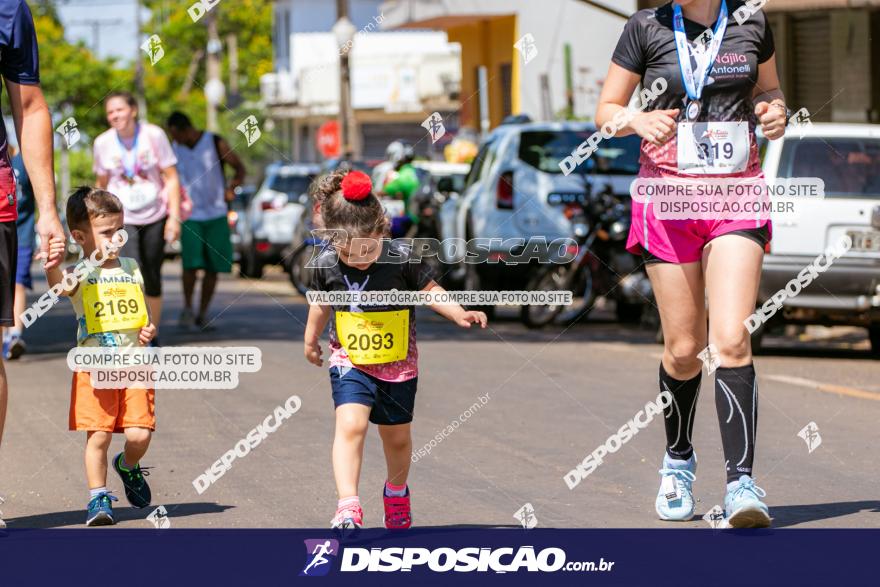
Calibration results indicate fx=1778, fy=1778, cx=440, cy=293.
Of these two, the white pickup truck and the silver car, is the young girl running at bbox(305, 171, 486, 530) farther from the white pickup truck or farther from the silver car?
the silver car

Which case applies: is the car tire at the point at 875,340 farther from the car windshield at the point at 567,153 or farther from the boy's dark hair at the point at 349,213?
the boy's dark hair at the point at 349,213

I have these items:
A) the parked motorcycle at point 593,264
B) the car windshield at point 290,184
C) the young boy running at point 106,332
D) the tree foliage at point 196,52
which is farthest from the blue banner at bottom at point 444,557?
the tree foliage at point 196,52

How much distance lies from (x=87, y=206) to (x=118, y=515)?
46.4 inches

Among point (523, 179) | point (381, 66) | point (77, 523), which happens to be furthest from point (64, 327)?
point (381, 66)

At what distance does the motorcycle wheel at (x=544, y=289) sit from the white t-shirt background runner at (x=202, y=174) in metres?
3.15

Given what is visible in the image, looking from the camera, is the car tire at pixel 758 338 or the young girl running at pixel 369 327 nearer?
the young girl running at pixel 369 327

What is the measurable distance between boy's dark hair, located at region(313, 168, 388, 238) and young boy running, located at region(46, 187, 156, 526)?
113 centimetres

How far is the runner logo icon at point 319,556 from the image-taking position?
5.31 meters

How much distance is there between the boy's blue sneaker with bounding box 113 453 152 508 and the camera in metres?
6.84

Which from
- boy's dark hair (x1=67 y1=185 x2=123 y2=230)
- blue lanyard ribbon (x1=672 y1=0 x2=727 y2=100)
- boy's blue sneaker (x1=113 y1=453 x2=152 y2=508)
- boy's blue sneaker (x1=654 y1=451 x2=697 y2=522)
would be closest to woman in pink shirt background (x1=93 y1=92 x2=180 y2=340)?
boy's dark hair (x1=67 y1=185 x2=123 y2=230)

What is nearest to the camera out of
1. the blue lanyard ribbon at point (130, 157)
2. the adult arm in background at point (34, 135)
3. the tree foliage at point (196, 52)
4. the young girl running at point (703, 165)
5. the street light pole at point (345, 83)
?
the young girl running at point (703, 165)

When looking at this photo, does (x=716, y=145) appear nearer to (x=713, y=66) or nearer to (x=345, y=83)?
(x=713, y=66)

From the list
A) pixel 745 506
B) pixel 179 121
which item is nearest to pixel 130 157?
pixel 179 121

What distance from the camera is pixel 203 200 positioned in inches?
578
